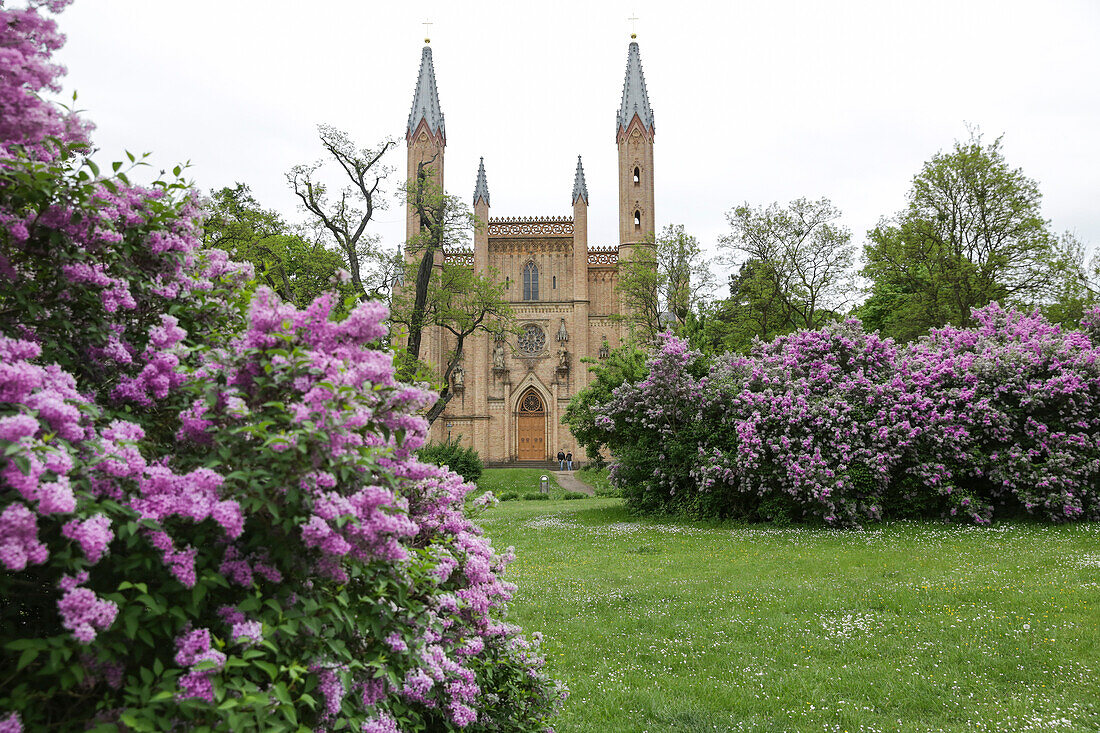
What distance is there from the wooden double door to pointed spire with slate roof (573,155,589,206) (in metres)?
13.7

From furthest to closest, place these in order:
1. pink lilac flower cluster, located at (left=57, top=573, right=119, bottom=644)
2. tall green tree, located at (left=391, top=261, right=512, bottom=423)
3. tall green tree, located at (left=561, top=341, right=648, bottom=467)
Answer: tall green tree, located at (left=561, top=341, right=648, bottom=467)
tall green tree, located at (left=391, top=261, right=512, bottom=423)
pink lilac flower cluster, located at (left=57, top=573, right=119, bottom=644)

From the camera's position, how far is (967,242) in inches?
1065

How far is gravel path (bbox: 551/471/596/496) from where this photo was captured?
3375cm

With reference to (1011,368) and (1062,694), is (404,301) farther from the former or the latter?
(1062,694)

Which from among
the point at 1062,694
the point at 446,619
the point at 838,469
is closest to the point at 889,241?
the point at 838,469

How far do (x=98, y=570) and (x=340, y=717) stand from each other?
3.30ft

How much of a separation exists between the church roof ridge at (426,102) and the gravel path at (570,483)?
23.3 metres

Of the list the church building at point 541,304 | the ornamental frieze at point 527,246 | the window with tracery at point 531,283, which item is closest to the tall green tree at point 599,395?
the church building at point 541,304

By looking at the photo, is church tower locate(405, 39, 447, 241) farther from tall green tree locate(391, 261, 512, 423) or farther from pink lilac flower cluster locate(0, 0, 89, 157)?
pink lilac flower cluster locate(0, 0, 89, 157)

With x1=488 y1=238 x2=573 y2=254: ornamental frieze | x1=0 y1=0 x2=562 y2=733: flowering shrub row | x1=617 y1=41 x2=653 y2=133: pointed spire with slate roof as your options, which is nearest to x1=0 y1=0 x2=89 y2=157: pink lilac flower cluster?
x1=0 y1=0 x2=562 y2=733: flowering shrub row

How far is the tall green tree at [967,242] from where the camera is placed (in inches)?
1022

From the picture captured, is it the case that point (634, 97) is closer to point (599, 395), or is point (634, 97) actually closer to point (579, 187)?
point (579, 187)

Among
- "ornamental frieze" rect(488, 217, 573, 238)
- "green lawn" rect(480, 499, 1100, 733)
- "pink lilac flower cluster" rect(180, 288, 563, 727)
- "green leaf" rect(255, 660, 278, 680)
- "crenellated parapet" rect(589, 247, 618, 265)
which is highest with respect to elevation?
"ornamental frieze" rect(488, 217, 573, 238)

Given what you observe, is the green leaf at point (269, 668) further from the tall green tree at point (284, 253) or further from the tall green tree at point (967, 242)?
the tall green tree at point (967, 242)
